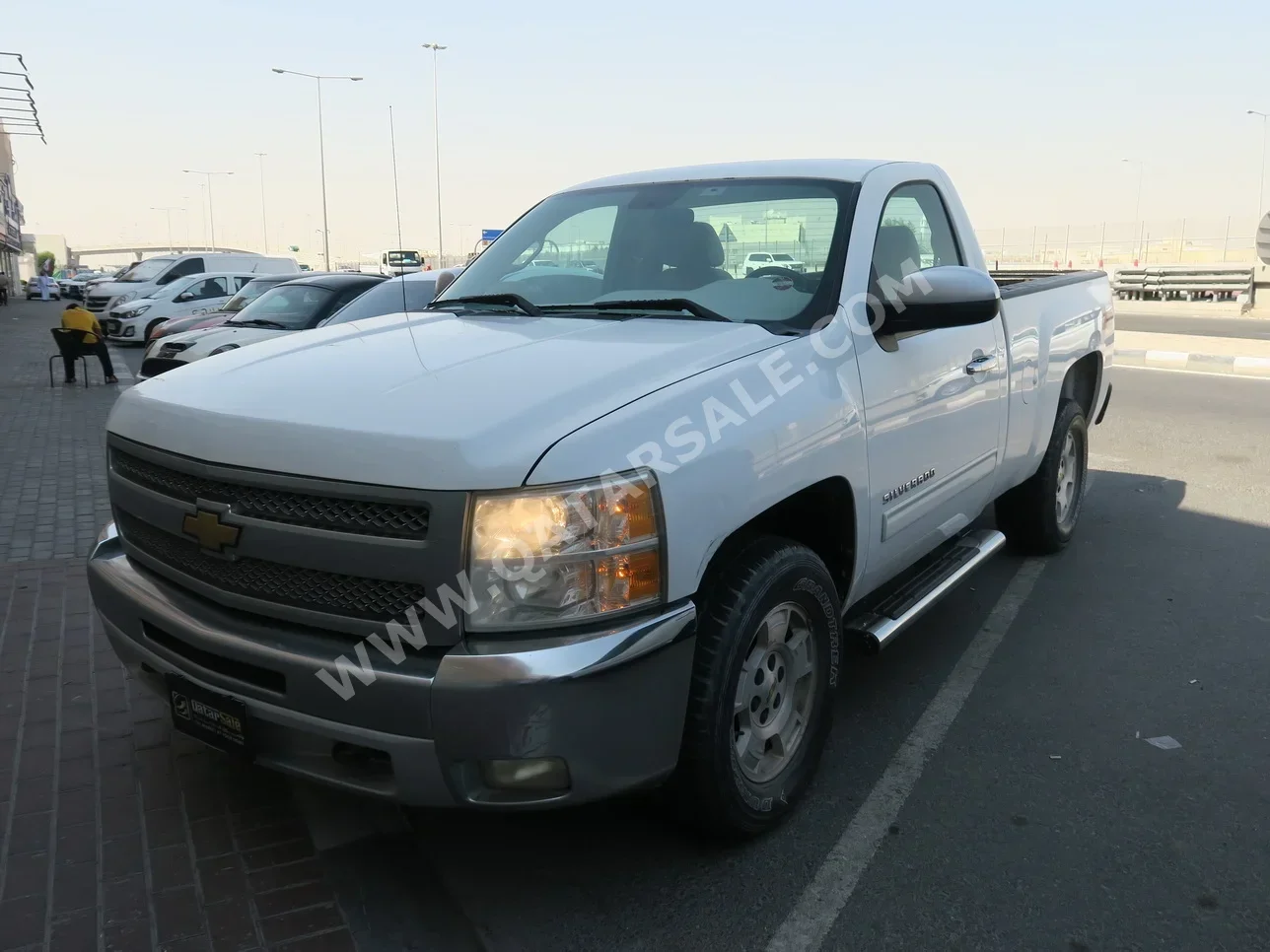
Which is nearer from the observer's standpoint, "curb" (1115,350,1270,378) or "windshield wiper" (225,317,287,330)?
"windshield wiper" (225,317,287,330)

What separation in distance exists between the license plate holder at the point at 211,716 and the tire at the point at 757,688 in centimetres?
109

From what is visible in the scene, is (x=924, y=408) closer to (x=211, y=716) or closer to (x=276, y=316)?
(x=211, y=716)

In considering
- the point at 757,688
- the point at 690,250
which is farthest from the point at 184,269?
the point at 757,688

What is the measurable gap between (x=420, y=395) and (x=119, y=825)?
5.49ft

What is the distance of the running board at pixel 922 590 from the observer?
3467 millimetres

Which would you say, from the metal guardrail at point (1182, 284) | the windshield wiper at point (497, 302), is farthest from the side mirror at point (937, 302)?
the metal guardrail at point (1182, 284)

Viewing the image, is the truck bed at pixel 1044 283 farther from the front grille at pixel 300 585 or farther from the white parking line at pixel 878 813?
the front grille at pixel 300 585

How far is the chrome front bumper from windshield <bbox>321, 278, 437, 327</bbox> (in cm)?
623

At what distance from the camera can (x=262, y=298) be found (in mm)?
12211

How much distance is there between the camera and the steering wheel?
3445 mm

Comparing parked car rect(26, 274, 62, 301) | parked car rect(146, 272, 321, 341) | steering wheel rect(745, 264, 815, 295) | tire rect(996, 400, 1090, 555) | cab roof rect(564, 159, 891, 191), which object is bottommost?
parked car rect(26, 274, 62, 301)

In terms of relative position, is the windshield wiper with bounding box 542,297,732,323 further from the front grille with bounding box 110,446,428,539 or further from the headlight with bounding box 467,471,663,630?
the front grille with bounding box 110,446,428,539

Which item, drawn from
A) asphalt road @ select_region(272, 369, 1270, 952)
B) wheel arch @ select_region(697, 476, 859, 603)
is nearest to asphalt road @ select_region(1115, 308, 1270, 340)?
asphalt road @ select_region(272, 369, 1270, 952)

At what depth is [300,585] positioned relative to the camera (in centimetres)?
249
